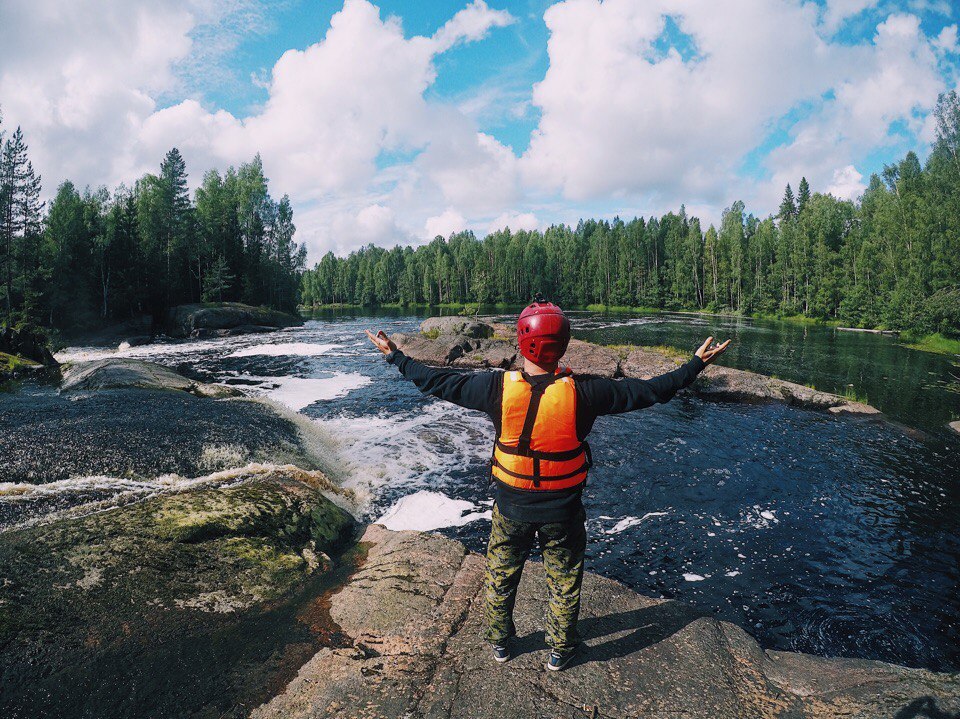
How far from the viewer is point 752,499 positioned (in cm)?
1027

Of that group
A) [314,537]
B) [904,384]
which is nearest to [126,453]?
[314,537]

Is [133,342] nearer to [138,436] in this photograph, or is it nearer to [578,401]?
[138,436]

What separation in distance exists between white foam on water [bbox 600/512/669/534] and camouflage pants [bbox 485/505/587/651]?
4836 mm

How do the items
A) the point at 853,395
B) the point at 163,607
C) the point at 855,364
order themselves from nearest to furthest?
the point at 163,607 → the point at 853,395 → the point at 855,364

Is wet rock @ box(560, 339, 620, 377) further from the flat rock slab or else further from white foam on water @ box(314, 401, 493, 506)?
the flat rock slab

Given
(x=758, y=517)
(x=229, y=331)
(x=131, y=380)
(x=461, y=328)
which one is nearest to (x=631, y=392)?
(x=758, y=517)

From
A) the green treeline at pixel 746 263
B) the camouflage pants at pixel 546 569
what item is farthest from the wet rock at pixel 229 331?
the green treeline at pixel 746 263

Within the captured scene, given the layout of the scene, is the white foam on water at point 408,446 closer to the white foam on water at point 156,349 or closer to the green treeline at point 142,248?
the white foam on water at point 156,349

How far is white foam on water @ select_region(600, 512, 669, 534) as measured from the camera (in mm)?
8727

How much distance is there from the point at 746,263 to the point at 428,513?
85.4 meters

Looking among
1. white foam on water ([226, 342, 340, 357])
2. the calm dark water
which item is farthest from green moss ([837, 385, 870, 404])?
white foam on water ([226, 342, 340, 357])

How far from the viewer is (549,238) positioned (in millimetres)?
119250

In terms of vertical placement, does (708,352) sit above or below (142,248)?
below

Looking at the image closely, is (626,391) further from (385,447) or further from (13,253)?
(13,253)
